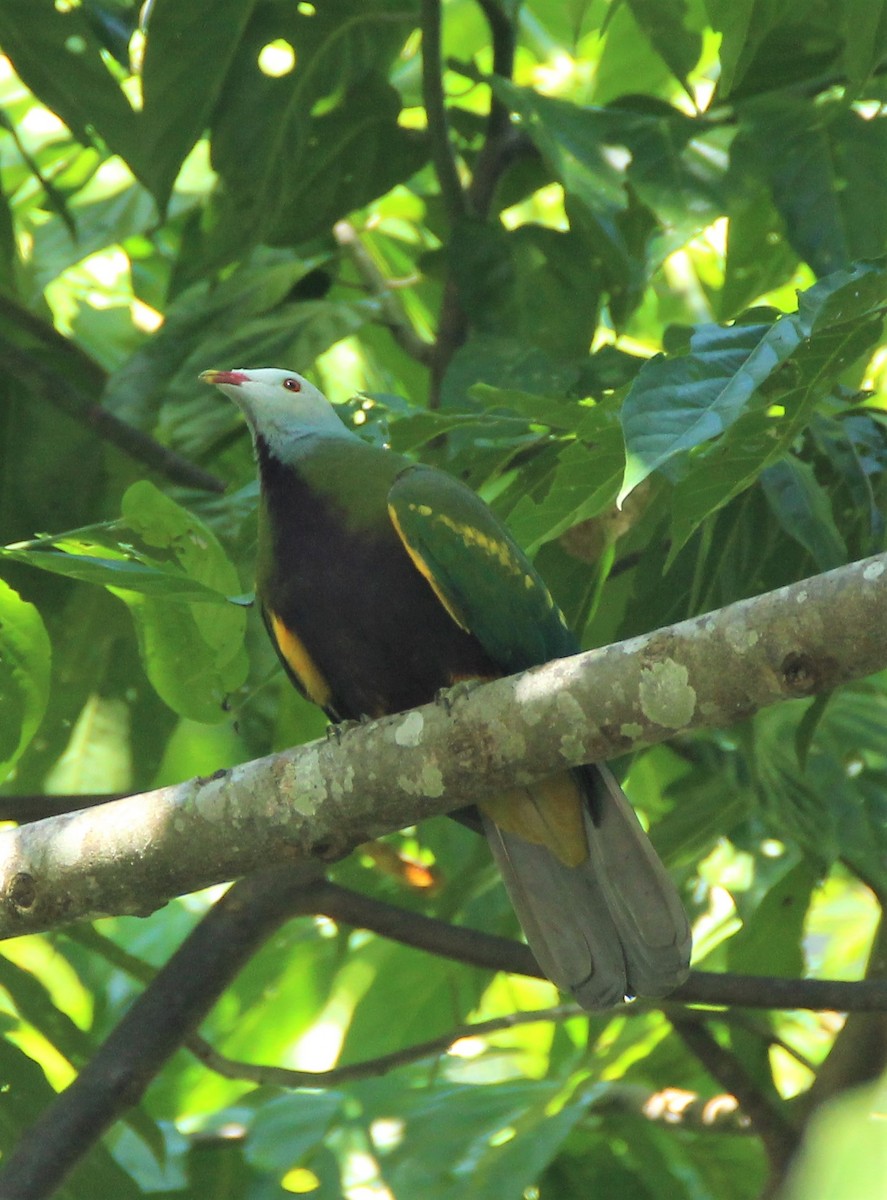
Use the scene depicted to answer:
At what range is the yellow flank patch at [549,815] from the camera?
2766 mm

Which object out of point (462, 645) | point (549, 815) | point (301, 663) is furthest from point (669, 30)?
point (549, 815)

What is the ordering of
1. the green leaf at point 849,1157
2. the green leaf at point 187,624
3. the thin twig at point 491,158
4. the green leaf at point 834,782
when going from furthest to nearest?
the thin twig at point 491,158, the green leaf at point 834,782, the green leaf at point 187,624, the green leaf at point 849,1157

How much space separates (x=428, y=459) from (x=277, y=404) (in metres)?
0.44

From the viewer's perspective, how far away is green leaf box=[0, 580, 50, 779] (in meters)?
2.35

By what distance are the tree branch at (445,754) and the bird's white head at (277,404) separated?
1.22m

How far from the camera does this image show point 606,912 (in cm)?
282

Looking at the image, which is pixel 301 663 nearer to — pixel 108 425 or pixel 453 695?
pixel 453 695

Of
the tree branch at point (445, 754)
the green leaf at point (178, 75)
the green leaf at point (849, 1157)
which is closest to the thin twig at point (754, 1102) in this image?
the green leaf at point (849, 1157)

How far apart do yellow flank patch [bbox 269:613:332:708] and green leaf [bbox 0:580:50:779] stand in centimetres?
63

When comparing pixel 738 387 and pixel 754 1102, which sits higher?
pixel 738 387

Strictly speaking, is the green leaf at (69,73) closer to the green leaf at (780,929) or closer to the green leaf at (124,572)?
the green leaf at (124,572)

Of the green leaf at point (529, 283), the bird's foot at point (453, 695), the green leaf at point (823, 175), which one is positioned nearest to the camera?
the bird's foot at point (453, 695)

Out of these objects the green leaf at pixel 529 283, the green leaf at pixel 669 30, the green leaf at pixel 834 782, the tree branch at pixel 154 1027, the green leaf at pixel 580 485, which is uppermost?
the green leaf at pixel 669 30

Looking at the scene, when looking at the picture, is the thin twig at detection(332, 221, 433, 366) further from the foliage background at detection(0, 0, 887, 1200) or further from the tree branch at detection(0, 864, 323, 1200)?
the tree branch at detection(0, 864, 323, 1200)
